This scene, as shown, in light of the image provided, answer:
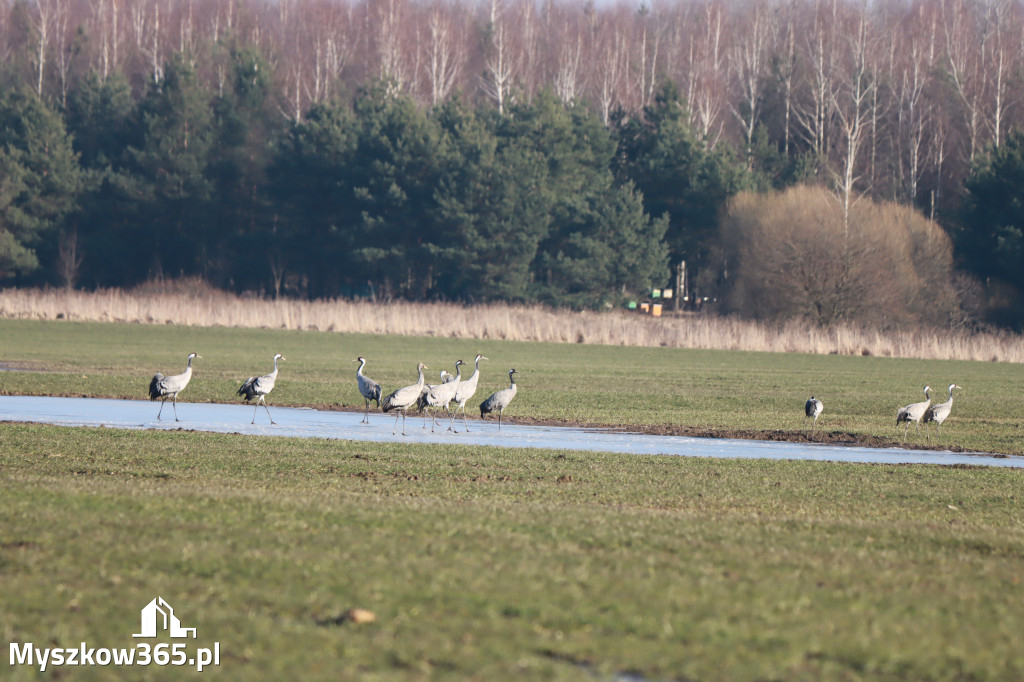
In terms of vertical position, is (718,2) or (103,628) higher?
(718,2)

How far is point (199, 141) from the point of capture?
8156 cm

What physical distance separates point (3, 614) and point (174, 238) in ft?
264

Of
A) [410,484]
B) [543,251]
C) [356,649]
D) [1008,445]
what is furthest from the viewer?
[543,251]

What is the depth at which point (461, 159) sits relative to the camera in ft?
244

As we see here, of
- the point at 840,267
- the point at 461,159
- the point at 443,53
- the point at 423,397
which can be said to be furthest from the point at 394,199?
the point at 423,397

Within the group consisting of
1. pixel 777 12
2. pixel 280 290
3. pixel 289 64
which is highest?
pixel 777 12

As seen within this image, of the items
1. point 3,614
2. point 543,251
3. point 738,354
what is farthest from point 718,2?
point 3,614

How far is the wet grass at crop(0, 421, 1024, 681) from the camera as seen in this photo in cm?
664

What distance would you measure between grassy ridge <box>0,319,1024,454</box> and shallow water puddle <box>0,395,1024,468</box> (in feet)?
6.48

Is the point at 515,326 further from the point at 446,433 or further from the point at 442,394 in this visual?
the point at 446,433

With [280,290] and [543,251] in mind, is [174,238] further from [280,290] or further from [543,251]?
[543,251]

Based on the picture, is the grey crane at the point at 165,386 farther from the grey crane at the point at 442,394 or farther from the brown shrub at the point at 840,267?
the brown shrub at the point at 840,267

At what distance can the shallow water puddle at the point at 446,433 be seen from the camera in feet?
66.9

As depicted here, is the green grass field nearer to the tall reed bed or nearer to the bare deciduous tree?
the tall reed bed
